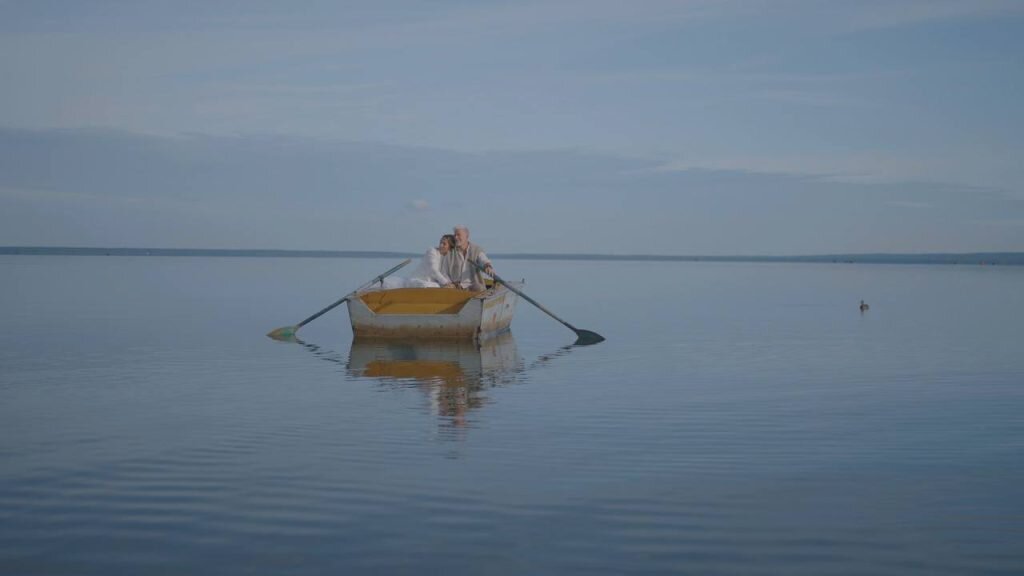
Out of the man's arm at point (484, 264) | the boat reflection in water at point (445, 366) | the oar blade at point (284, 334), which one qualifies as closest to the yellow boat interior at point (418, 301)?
the boat reflection in water at point (445, 366)

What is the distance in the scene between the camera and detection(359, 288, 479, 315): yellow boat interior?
21203mm

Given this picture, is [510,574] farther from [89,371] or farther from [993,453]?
[89,371]

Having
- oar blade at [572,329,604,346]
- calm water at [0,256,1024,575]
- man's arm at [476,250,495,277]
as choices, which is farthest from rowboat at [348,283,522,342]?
oar blade at [572,329,604,346]

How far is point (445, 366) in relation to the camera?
18.3 metres

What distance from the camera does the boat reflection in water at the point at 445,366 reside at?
14172 mm

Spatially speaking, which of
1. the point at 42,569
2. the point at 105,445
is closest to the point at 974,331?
the point at 105,445

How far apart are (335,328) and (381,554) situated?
20.6 metres

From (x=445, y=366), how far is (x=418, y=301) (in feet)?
10.2

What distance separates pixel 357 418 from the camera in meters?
12.2

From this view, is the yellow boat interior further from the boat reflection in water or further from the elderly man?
the elderly man

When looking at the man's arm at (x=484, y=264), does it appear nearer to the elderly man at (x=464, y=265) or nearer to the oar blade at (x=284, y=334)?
the elderly man at (x=464, y=265)

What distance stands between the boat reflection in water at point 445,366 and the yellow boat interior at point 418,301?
689mm

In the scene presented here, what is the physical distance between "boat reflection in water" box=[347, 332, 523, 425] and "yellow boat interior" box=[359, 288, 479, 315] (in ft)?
2.26

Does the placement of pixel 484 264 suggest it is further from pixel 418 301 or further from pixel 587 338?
pixel 587 338
